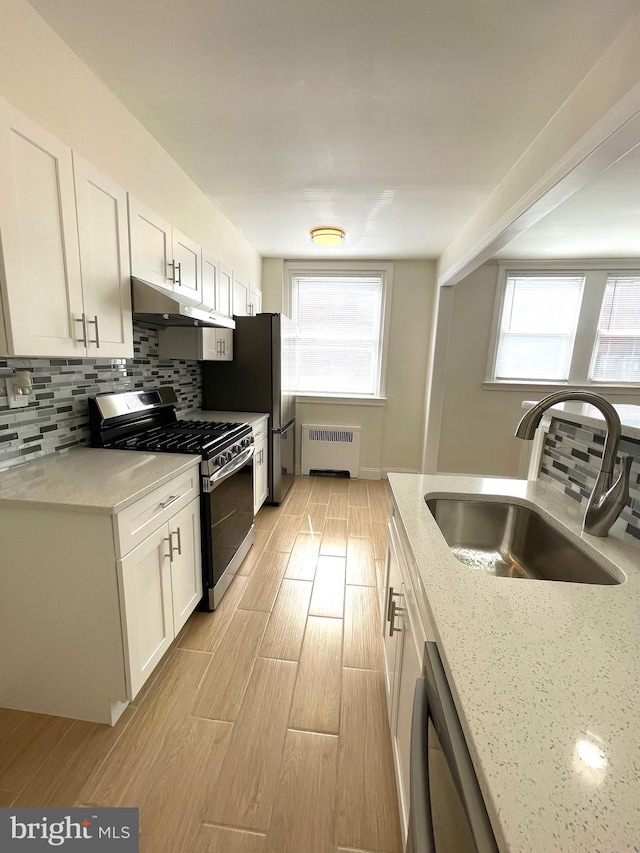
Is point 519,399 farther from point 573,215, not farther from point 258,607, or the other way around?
point 258,607

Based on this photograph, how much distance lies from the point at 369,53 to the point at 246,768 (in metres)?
2.73

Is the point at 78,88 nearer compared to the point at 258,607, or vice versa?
the point at 78,88

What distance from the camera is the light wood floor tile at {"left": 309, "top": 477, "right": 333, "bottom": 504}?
362 centimetres

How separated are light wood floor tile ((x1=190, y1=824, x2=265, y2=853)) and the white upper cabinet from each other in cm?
161

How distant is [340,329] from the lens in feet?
13.8

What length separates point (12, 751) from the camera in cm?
127

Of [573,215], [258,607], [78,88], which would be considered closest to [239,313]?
[78,88]

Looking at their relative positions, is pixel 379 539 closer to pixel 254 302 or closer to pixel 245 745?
pixel 245 745

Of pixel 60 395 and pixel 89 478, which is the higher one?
pixel 60 395

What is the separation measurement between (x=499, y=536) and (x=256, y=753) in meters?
1.20

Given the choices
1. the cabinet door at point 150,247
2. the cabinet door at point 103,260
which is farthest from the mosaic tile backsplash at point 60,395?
the cabinet door at point 150,247

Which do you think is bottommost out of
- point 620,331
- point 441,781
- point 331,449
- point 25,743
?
point 25,743

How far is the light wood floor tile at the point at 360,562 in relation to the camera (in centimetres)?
233

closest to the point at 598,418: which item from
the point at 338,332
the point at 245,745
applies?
the point at 245,745
